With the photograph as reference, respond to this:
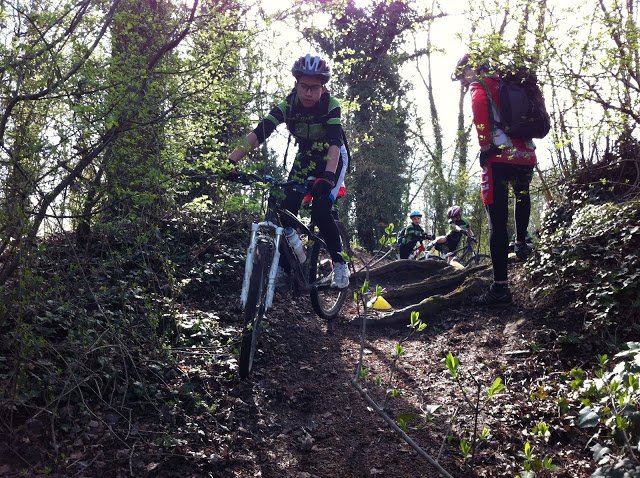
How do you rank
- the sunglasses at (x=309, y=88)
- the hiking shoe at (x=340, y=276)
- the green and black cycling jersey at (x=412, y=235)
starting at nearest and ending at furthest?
the sunglasses at (x=309, y=88) < the hiking shoe at (x=340, y=276) < the green and black cycling jersey at (x=412, y=235)

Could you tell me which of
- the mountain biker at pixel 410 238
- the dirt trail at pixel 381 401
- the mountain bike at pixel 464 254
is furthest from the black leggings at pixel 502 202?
the mountain bike at pixel 464 254

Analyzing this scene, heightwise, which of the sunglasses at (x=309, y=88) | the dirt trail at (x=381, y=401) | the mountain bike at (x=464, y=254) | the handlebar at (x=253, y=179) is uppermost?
the sunglasses at (x=309, y=88)

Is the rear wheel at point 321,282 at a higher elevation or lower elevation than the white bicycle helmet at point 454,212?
lower

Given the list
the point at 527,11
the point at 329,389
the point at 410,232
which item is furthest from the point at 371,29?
the point at 329,389

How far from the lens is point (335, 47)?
19.1m

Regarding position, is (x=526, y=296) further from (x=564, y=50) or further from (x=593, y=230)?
(x=564, y=50)

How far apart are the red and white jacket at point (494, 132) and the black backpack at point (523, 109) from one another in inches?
2.3

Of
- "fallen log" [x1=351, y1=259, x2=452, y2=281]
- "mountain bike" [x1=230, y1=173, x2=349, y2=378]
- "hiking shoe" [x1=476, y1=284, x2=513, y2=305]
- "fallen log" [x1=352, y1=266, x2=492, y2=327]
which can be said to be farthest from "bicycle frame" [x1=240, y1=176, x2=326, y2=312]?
"fallen log" [x1=351, y1=259, x2=452, y2=281]

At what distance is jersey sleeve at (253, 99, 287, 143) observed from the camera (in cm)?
430

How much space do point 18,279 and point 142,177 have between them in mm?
944

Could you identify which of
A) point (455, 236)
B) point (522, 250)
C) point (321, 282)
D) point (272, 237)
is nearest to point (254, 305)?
point (272, 237)

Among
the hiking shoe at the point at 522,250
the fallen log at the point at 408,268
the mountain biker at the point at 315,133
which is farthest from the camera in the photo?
the fallen log at the point at 408,268

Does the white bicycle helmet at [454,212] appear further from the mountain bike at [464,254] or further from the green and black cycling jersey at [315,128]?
the green and black cycling jersey at [315,128]

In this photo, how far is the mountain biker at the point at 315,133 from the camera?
4527 mm
